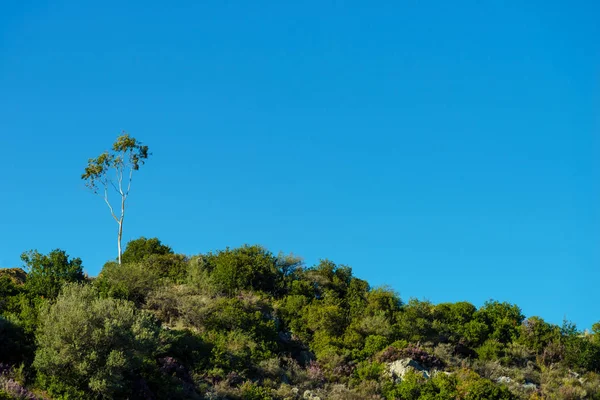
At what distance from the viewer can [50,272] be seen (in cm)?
4084

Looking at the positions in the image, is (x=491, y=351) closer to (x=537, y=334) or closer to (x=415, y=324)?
(x=537, y=334)

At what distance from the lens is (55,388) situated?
96.1ft

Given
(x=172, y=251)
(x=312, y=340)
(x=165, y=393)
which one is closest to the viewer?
(x=165, y=393)

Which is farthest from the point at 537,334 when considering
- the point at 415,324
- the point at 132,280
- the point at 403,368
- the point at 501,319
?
the point at 132,280

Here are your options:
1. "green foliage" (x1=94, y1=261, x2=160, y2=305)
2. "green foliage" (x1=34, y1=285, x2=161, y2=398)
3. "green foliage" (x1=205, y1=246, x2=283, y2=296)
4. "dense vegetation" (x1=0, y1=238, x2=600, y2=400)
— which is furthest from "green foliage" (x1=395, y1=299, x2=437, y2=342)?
"green foliage" (x1=34, y1=285, x2=161, y2=398)

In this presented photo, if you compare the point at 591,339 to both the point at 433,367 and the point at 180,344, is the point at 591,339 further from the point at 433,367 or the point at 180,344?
the point at 180,344

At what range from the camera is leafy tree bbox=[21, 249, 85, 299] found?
130 ft

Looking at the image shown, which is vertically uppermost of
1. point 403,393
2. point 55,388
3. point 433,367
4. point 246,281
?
point 246,281

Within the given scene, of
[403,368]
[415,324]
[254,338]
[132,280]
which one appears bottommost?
[403,368]

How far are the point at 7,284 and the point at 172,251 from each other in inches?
624

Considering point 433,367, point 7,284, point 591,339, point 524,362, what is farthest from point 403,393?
point 7,284

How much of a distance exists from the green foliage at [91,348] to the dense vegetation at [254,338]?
64mm

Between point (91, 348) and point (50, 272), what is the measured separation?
12.2 metres

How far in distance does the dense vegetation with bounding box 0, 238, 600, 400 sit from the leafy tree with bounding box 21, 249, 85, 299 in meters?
0.07
